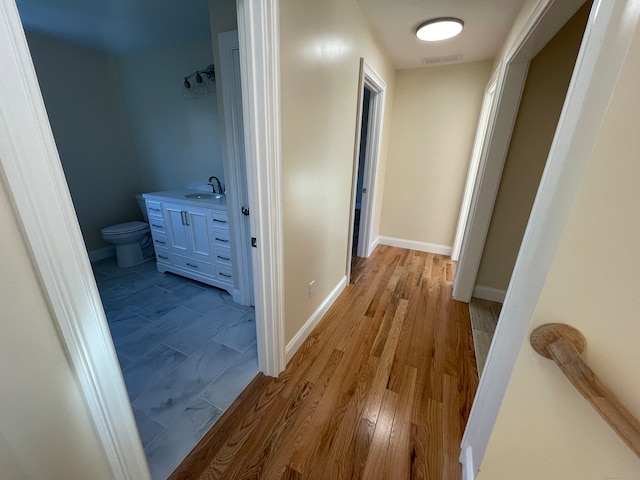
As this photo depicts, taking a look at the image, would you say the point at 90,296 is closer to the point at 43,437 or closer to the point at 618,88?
the point at 43,437

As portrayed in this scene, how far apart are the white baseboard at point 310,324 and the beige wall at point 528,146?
1.43m

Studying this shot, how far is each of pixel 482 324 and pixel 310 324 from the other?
4.83ft

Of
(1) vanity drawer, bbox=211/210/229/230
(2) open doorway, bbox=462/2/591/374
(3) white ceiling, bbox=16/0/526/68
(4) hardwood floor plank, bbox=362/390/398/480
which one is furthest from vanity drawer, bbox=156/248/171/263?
(2) open doorway, bbox=462/2/591/374

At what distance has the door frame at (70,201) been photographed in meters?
0.48

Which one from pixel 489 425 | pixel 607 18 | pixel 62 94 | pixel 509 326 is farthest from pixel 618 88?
pixel 62 94

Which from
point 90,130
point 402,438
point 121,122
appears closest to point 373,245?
point 402,438

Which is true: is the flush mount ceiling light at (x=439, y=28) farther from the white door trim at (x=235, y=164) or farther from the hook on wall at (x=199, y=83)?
the hook on wall at (x=199, y=83)

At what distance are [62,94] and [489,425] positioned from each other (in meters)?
4.42

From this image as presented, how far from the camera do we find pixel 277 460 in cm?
115

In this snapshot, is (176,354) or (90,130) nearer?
(176,354)

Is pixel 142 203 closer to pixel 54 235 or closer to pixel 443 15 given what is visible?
pixel 54 235

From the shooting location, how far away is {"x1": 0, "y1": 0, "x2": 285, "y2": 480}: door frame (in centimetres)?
48

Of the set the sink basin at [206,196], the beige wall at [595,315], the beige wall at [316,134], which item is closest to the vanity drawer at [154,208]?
the sink basin at [206,196]

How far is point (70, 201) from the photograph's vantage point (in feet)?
1.90
